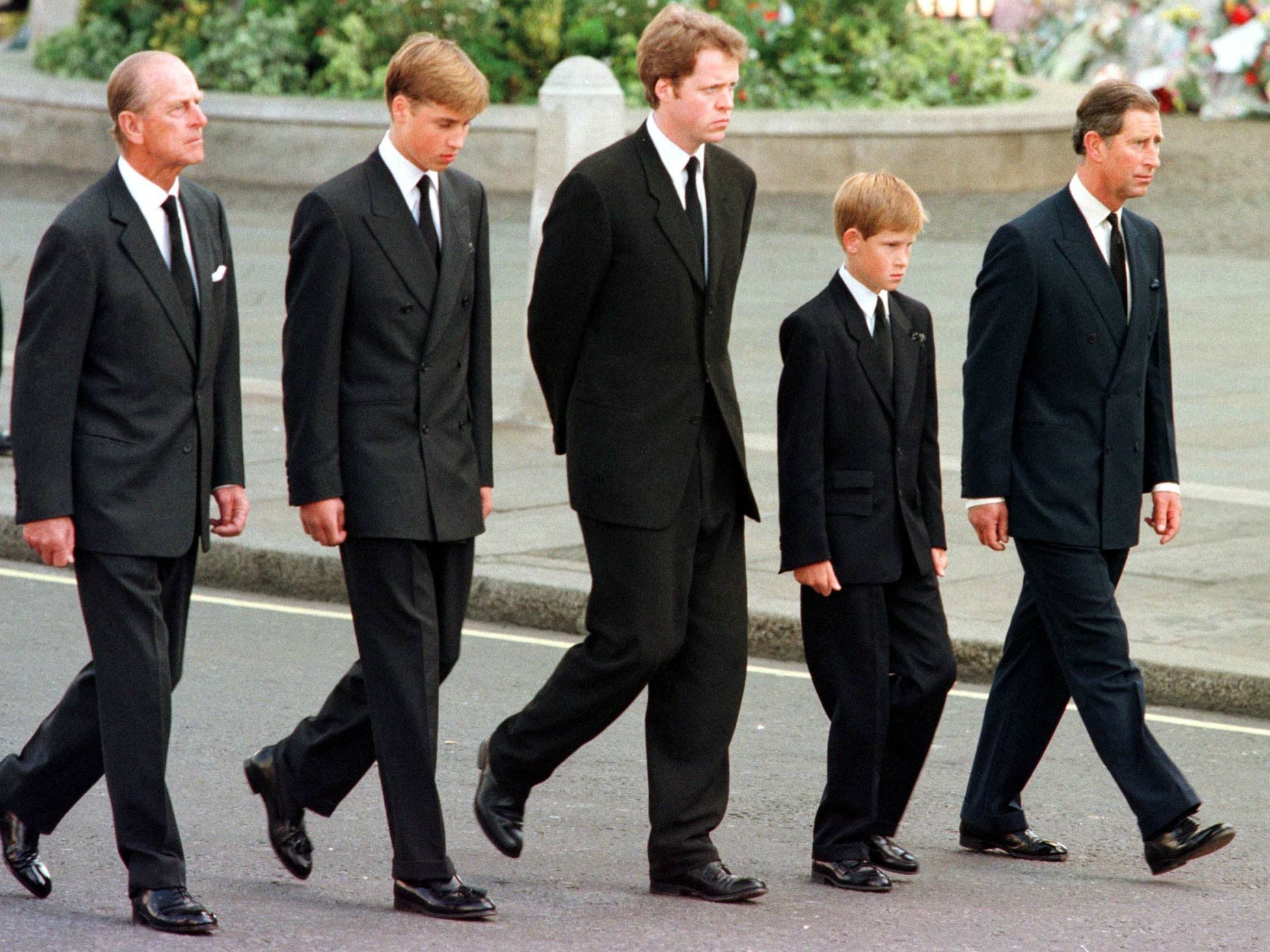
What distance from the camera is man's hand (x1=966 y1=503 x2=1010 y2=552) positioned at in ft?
16.9

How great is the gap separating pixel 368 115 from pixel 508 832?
17666 mm

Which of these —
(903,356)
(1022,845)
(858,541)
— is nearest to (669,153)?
(903,356)

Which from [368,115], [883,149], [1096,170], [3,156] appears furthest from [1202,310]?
[3,156]

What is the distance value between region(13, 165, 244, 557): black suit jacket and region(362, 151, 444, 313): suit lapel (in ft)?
1.18

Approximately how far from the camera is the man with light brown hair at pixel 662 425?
4762 mm

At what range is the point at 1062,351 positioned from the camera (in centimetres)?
514

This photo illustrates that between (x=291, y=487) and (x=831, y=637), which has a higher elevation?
(x=291, y=487)

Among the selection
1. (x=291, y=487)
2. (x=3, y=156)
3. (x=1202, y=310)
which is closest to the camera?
(x=291, y=487)

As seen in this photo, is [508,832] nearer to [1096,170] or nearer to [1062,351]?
[1062,351]

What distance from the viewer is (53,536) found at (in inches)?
173

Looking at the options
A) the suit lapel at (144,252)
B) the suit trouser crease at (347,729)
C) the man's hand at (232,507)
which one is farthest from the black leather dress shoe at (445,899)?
the suit lapel at (144,252)

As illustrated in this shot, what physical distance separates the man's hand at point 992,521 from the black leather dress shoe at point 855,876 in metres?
0.78

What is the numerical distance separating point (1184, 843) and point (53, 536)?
2508 mm

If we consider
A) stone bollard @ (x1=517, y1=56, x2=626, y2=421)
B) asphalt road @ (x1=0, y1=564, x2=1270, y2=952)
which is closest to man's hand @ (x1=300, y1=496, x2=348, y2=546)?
asphalt road @ (x1=0, y1=564, x2=1270, y2=952)
